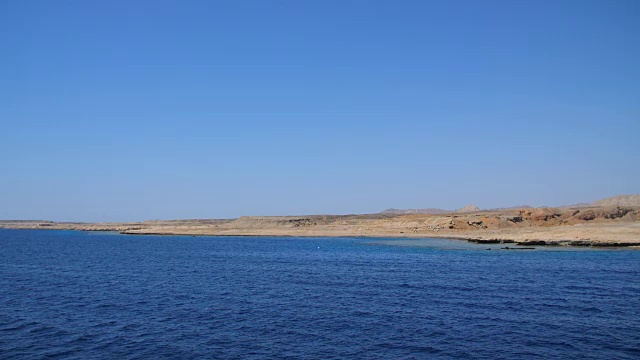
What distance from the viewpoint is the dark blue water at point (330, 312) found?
23766 mm

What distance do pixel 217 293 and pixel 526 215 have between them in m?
101

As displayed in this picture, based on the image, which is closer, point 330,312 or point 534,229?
point 330,312

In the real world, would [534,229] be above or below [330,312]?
above

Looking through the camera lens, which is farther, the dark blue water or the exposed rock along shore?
the exposed rock along shore

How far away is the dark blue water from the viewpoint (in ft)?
78.0

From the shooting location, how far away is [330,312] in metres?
31.7

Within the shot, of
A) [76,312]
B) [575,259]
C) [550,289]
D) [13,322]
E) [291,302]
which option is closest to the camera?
[13,322]

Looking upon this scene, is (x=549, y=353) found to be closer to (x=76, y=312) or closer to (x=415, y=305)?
(x=415, y=305)

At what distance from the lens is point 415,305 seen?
3328 centimetres

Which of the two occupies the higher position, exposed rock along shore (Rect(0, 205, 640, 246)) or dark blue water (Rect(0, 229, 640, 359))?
exposed rock along shore (Rect(0, 205, 640, 246))

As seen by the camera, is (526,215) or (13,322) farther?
(526,215)

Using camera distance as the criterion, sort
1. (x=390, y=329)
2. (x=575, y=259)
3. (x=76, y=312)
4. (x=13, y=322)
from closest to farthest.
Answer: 1. (x=390, y=329)
2. (x=13, y=322)
3. (x=76, y=312)
4. (x=575, y=259)

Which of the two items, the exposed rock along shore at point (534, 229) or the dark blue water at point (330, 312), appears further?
the exposed rock along shore at point (534, 229)

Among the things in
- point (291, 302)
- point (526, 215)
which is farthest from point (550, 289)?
point (526, 215)
